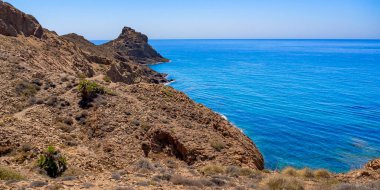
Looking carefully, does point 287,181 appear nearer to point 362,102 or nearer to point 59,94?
point 59,94

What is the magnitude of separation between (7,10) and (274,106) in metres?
39.1

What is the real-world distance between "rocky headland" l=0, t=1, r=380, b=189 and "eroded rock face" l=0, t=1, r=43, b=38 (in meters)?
8.02

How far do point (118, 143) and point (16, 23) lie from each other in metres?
28.5

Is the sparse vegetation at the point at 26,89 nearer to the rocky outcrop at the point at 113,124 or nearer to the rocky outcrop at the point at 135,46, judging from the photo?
the rocky outcrop at the point at 113,124

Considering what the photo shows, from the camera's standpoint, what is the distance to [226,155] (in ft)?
61.4

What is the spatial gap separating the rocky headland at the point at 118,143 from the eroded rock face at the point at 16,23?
316 inches

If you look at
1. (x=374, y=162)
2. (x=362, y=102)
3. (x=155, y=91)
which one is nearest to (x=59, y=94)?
(x=155, y=91)

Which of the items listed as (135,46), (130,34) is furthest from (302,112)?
(130,34)

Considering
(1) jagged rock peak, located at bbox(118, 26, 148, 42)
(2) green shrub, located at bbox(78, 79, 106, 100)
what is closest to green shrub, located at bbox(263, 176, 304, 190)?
(2) green shrub, located at bbox(78, 79, 106, 100)

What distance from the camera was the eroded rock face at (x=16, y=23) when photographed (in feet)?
121

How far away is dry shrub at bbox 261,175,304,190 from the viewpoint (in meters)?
12.9

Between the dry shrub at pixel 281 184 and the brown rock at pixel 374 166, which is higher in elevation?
the dry shrub at pixel 281 184

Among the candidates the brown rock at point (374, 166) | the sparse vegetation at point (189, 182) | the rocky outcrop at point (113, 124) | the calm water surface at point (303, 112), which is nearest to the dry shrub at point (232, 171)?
the rocky outcrop at point (113, 124)

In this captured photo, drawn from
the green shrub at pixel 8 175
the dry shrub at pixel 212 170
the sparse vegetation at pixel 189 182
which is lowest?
the dry shrub at pixel 212 170
